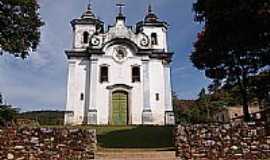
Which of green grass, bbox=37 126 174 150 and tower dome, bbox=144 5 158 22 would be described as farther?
tower dome, bbox=144 5 158 22

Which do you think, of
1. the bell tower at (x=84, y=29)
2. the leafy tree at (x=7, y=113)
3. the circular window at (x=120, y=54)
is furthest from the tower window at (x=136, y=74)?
the leafy tree at (x=7, y=113)

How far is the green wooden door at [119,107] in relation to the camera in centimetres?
2991

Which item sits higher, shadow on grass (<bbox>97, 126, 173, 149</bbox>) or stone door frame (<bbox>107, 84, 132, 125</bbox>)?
stone door frame (<bbox>107, 84, 132, 125</bbox>)

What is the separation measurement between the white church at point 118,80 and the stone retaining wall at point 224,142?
1854 cm

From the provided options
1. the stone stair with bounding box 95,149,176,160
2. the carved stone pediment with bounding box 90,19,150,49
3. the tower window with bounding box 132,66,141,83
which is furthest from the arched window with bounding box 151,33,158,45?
the stone stair with bounding box 95,149,176,160

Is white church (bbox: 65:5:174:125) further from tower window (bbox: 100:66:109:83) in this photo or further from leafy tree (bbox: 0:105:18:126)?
leafy tree (bbox: 0:105:18:126)

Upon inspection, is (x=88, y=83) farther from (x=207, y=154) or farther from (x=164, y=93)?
(x=207, y=154)

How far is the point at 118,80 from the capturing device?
30.4 metres

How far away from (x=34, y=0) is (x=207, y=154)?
11.9 metres

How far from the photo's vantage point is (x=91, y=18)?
33.0 meters

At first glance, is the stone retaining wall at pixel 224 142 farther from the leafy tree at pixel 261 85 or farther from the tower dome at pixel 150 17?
the tower dome at pixel 150 17

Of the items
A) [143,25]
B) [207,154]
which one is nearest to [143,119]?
[143,25]

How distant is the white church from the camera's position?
2955 centimetres

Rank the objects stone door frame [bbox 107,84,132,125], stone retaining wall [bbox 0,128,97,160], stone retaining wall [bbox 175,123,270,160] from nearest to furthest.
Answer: stone retaining wall [bbox 0,128,97,160]
stone retaining wall [bbox 175,123,270,160]
stone door frame [bbox 107,84,132,125]
